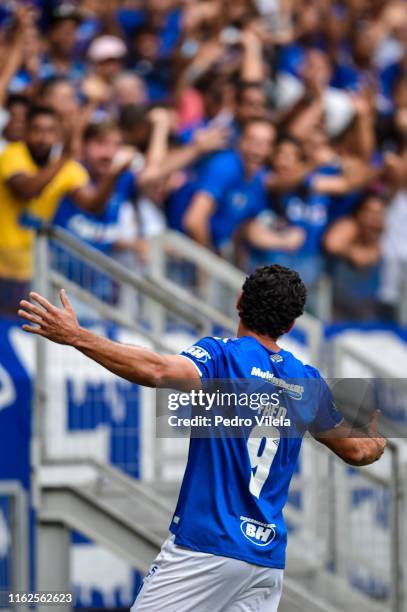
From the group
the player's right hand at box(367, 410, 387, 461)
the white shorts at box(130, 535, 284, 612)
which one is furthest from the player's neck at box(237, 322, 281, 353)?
the white shorts at box(130, 535, 284, 612)

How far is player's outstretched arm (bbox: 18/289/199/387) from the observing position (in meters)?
4.33

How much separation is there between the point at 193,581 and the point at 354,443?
0.80 metres

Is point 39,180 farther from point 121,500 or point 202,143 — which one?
point 121,500

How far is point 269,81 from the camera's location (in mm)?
12602

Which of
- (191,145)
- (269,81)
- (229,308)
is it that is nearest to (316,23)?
(269,81)

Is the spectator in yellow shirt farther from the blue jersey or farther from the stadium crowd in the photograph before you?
the blue jersey

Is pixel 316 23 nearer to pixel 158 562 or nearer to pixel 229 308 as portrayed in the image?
pixel 229 308

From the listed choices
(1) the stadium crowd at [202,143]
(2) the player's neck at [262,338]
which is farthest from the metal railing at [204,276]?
(2) the player's neck at [262,338]

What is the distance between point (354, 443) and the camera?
16.1 feet

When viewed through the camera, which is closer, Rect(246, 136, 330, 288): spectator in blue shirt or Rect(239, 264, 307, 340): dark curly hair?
Rect(239, 264, 307, 340): dark curly hair

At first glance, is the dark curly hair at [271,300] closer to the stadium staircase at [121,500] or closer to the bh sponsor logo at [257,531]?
the bh sponsor logo at [257,531]

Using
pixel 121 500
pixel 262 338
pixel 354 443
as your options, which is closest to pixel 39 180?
pixel 121 500

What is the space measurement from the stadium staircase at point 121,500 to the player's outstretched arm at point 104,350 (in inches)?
92.7

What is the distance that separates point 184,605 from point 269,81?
8531mm
